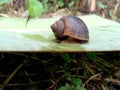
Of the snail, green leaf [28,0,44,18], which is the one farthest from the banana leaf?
green leaf [28,0,44,18]

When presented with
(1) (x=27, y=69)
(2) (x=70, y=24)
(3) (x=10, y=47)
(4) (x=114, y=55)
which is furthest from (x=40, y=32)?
(4) (x=114, y=55)

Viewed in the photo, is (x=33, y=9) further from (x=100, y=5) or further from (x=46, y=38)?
(x=100, y=5)

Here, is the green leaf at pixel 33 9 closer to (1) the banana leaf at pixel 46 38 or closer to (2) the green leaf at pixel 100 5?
(1) the banana leaf at pixel 46 38

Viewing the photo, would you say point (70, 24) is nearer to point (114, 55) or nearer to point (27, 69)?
point (27, 69)

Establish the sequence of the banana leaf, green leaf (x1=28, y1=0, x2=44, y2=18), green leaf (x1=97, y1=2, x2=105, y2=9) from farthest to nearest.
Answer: green leaf (x1=97, y1=2, x2=105, y2=9)
green leaf (x1=28, y1=0, x2=44, y2=18)
the banana leaf

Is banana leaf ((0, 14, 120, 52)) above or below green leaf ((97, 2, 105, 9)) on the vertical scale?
above

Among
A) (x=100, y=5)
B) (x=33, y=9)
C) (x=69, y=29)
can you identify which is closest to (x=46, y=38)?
(x=69, y=29)

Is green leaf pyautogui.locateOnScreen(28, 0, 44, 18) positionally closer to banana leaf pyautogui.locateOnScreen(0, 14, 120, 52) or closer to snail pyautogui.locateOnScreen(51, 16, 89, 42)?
banana leaf pyautogui.locateOnScreen(0, 14, 120, 52)

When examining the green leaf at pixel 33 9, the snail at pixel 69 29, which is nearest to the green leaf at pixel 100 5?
the green leaf at pixel 33 9
